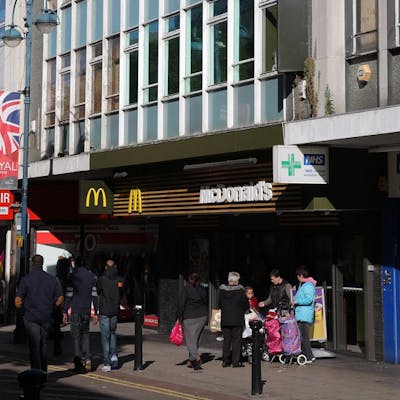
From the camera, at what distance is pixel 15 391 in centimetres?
1336

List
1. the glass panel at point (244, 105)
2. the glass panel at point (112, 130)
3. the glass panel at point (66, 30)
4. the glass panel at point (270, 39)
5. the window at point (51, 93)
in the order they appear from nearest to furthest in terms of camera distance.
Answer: the glass panel at point (270, 39) → the glass panel at point (244, 105) → the glass panel at point (112, 130) → the glass panel at point (66, 30) → the window at point (51, 93)

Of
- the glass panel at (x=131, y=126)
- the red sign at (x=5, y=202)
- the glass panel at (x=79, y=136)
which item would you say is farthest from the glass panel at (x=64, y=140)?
the glass panel at (x=131, y=126)

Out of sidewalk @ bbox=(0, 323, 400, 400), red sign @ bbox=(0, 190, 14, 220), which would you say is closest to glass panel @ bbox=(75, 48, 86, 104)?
red sign @ bbox=(0, 190, 14, 220)

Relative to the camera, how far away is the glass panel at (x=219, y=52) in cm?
1958

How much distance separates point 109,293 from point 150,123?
7095mm

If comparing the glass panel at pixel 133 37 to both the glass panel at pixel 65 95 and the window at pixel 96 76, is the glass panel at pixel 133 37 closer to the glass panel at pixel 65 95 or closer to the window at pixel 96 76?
the window at pixel 96 76

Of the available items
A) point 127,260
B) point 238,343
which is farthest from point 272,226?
point 127,260

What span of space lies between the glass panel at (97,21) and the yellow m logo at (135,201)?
4.27 metres

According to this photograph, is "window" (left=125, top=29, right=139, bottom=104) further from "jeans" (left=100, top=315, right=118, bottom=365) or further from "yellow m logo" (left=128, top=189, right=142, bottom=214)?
"jeans" (left=100, top=315, right=118, bottom=365)

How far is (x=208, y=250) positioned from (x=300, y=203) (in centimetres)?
537

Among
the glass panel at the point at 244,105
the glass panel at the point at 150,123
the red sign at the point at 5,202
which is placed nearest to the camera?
the glass panel at the point at 244,105

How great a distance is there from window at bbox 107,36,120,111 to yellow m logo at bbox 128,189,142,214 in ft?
7.25

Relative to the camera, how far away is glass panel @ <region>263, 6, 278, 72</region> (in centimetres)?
1811

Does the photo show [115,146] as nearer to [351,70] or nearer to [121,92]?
[121,92]
